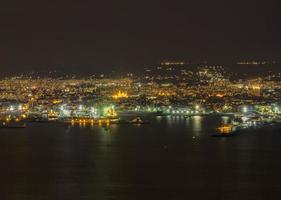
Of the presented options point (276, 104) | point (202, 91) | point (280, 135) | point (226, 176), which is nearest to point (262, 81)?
point (202, 91)

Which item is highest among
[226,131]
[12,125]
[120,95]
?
[120,95]

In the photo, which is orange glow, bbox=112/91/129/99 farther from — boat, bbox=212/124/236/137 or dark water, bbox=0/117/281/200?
dark water, bbox=0/117/281/200

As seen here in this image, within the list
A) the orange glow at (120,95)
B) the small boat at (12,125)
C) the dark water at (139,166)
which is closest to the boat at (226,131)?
the dark water at (139,166)

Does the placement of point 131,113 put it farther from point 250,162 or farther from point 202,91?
point 250,162

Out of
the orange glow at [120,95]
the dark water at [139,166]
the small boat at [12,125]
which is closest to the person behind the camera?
the dark water at [139,166]

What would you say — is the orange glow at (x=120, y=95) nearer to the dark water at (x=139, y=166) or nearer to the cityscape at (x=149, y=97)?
the cityscape at (x=149, y=97)

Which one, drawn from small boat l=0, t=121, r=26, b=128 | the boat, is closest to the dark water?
the boat

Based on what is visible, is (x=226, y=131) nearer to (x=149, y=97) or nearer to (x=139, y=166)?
(x=139, y=166)

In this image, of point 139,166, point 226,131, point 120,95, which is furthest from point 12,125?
point 120,95
